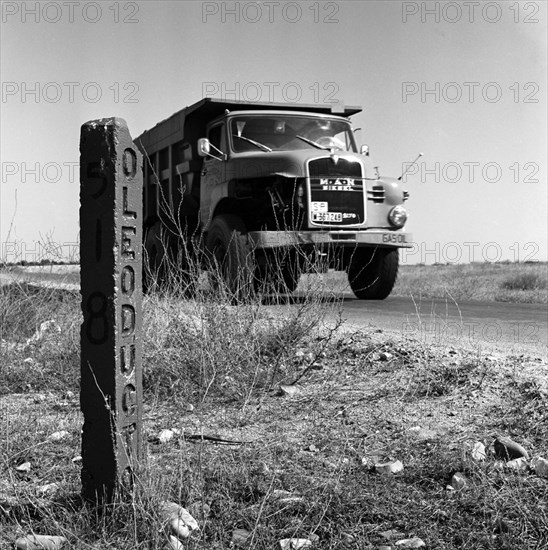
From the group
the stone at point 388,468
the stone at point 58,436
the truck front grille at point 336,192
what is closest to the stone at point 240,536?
the stone at point 388,468

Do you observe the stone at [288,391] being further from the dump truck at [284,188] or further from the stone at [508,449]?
the dump truck at [284,188]

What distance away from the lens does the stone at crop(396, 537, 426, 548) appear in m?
2.18

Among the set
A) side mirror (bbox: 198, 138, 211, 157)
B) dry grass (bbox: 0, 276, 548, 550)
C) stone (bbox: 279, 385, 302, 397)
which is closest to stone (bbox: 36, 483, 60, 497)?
dry grass (bbox: 0, 276, 548, 550)

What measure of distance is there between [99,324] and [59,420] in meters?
1.58

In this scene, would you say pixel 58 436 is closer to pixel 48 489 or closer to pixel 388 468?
pixel 48 489

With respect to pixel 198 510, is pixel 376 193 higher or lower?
higher

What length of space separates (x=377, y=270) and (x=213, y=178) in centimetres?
275

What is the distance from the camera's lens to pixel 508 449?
282cm

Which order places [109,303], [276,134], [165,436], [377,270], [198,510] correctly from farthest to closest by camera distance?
[377,270]
[276,134]
[165,436]
[198,510]
[109,303]

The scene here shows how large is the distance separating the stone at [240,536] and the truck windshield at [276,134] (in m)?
7.77

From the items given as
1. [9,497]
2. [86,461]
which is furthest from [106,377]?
[9,497]

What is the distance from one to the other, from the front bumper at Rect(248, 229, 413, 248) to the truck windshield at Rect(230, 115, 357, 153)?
1316mm

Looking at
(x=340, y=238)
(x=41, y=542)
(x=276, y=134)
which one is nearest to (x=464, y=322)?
(x=340, y=238)

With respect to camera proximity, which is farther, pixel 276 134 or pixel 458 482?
pixel 276 134
